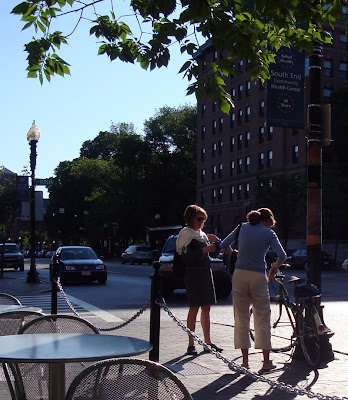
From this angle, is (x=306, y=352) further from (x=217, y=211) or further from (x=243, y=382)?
(x=217, y=211)

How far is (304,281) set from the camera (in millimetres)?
8695

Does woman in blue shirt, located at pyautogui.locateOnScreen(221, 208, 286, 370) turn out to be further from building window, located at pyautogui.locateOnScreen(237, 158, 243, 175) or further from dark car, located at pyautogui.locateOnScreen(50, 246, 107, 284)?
building window, located at pyautogui.locateOnScreen(237, 158, 243, 175)

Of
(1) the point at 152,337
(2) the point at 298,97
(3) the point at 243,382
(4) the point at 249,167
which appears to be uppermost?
(4) the point at 249,167

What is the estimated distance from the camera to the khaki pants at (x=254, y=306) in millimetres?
7934

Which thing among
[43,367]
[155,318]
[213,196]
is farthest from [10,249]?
[43,367]

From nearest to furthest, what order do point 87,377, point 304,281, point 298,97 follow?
point 87,377 < point 304,281 < point 298,97

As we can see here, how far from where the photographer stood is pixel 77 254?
89.3 ft

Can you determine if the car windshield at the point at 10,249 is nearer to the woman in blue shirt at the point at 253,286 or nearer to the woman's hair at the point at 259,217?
the woman's hair at the point at 259,217

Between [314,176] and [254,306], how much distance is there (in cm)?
214

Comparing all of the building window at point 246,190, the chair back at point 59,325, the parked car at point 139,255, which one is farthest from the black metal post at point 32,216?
the building window at point 246,190

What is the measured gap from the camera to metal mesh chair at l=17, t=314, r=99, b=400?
182 inches

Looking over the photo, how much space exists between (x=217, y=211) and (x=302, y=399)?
2781 inches

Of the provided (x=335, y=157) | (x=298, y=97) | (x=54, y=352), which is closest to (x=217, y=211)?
(x=335, y=157)

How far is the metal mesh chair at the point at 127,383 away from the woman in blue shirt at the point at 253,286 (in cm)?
454
